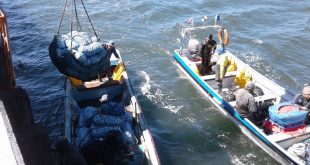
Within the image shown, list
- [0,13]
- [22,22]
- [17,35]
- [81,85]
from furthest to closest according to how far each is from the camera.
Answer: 1. [22,22]
2. [17,35]
3. [81,85]
4. [0,13]

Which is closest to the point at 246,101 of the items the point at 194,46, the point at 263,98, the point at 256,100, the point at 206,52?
the point at 256,100

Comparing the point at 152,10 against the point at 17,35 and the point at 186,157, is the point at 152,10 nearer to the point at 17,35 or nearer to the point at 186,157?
the point at 17,35

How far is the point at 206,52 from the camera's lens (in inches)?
532

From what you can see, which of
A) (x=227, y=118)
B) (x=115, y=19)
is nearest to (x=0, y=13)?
(x=227, y=118)

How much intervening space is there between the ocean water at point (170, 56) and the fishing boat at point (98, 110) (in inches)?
59.9

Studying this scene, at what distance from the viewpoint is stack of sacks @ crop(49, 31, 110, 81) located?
10680mm

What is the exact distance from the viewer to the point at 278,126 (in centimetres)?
1067

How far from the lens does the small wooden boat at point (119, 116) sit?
28.2 feet

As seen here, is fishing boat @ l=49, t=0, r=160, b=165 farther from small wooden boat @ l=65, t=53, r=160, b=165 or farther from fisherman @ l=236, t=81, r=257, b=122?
fisherman @ l=236, t=81, r=257, b=122

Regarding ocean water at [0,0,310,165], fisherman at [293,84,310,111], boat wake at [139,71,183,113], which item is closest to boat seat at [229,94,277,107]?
ocean water at [0,0,310,165]

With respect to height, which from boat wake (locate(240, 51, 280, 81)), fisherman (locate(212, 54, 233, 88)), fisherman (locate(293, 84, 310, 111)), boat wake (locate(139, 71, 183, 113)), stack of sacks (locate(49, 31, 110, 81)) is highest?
stack of sacks (locate(49, 31, 110, 81))

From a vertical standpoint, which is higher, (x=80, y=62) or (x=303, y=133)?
(x=80, y=62)

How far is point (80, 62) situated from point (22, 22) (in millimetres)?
12338

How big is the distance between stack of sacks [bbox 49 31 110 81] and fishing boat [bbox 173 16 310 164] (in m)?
4.18
